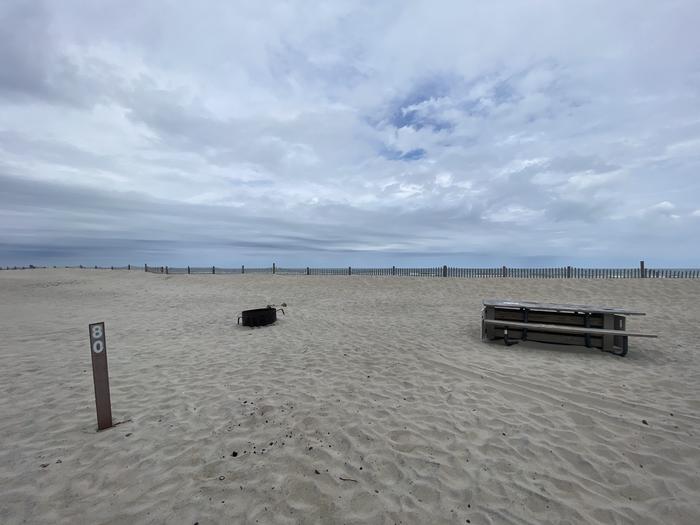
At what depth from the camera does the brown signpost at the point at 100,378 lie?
145 inches

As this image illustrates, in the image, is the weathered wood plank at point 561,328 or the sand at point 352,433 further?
the weathered wood plank at point 561,328

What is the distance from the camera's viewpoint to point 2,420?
3.95m

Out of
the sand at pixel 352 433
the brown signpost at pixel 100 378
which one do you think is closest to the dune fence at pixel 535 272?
the sand at pixel 352 433

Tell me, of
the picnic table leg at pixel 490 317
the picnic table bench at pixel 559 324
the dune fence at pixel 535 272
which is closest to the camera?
the picnic table bench at pixel 559 324

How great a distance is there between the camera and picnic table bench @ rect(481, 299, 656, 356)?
6.81m

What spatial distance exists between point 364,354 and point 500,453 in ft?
11.6

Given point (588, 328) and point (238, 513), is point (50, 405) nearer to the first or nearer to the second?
point (238, 513)

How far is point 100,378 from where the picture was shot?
147 inches

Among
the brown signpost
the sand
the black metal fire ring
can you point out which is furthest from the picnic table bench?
the brown signpost

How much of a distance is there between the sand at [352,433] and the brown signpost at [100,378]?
0.60 ft

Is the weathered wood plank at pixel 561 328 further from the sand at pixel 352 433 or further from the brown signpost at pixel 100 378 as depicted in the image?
the brown signpost at pixel 100 378

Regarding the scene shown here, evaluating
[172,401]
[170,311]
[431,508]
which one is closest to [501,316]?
[431,508]

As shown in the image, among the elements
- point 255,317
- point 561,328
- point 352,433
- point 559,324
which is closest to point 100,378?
point 352,433

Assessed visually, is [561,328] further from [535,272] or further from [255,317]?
[535,272]
